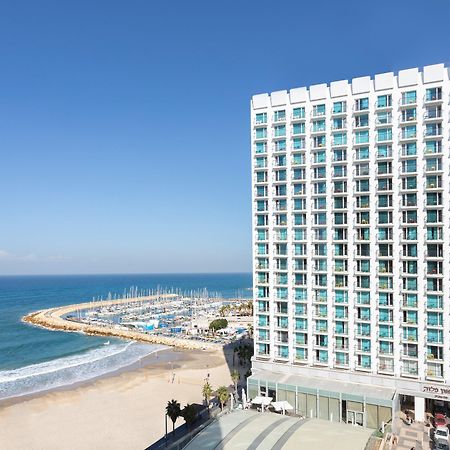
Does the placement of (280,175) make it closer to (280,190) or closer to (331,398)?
(280,190)

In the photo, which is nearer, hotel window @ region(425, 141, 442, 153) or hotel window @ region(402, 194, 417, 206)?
hotel window @ region(425, 141, 442, 153)

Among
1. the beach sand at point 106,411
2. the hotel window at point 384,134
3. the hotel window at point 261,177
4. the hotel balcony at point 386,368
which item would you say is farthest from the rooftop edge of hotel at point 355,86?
the beach sand at point 106,411

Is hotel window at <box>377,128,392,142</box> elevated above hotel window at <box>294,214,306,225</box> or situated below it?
above

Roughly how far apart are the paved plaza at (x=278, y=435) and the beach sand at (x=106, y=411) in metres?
14.4

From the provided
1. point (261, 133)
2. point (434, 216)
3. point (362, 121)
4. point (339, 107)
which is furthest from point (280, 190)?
point (434, 216)

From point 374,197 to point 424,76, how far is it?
1437cm

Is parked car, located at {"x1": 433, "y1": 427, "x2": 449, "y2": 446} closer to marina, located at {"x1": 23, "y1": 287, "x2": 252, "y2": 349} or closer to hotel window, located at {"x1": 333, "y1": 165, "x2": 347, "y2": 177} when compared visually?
hotel window, located at {"x1": 333, "y1": 165, "x2": 347, "y2": 177}

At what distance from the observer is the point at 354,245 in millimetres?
48156

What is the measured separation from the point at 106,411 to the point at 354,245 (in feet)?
133

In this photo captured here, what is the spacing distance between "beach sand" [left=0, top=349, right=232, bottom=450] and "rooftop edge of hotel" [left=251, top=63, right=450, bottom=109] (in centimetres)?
4245

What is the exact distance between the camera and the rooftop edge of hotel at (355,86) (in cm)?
4449

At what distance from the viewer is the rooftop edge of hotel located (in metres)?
44.5

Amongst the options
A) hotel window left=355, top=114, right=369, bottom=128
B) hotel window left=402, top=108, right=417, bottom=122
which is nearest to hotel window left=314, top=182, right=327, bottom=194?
hotel window left=355, top=114, right=369, bottom=128

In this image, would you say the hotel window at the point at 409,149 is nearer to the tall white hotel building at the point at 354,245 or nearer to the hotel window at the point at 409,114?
the tall white hotel building at the point at 354,245
